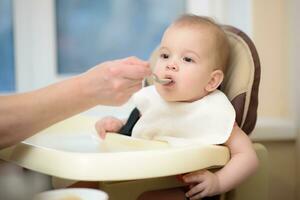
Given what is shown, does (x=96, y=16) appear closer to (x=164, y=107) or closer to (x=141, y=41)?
(x=141, y=41)

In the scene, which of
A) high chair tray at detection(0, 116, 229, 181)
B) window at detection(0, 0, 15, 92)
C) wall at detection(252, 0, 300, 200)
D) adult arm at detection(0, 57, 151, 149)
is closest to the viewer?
high chair tray at detection(0, 116, 229, 181)

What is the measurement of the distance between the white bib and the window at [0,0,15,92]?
835 mm

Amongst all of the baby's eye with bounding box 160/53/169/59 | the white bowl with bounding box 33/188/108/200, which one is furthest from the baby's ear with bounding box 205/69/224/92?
the white bowl with bounding box 33/188/108/200

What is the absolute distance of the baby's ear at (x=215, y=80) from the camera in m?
1.02

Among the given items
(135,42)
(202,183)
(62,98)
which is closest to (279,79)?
(135,42)

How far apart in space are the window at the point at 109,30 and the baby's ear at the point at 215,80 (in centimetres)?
79

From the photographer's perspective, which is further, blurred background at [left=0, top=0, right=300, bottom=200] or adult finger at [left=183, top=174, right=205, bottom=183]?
blurred background at [left=0, top=0, right=300, bottom=200]

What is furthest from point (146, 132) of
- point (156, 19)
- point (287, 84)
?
point (156, 19)

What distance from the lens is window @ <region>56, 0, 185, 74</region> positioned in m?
1.75

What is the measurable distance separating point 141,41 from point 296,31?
58 cm

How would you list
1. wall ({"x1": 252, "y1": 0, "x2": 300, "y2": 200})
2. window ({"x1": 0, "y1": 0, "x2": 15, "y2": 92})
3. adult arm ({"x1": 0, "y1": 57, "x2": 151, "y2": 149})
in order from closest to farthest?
adult arm ({"x1": 0, "y1": 57, "x2": 151, "y2": 149})
wall ({"x1": 252, "y1": 0, "x2": 300, "y2": 200})
window ({"x1": 0, "y1": 0, "x2": 15, "y2": 92})

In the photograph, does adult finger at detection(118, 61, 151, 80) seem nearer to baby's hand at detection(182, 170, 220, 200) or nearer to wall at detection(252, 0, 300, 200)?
baby's hand at detection(182, 170, 220, 200)

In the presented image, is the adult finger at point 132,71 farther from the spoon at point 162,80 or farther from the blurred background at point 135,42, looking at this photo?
the blurred background at point 135,42

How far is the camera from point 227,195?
3.33ft
